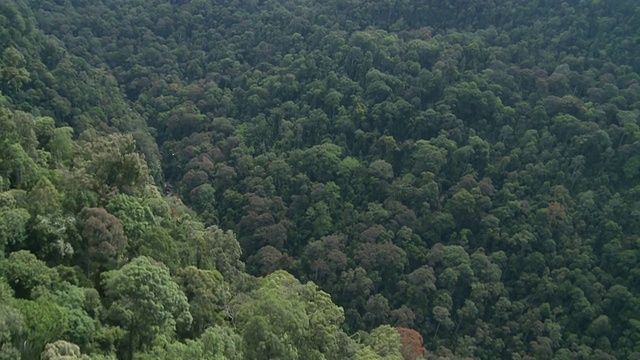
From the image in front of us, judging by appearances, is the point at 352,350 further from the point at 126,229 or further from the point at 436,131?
the point at 436,131

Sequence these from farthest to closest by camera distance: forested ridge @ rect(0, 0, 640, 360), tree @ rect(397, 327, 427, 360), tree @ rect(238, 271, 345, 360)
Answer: tree @ rect(397, 327, 427, 360) < tree @ rect(238, 271, 345, 360) < forested ridge @ rect(0, 0, 640, 360)

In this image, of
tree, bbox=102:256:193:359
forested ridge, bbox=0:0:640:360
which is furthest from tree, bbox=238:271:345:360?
tree, bbox=102:256:193:359

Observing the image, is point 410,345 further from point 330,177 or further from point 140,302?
point 140,302

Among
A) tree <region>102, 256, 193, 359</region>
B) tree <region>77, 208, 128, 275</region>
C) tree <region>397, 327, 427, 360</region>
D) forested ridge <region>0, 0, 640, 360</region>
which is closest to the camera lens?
tree <region>102, 256, 193, 359</region>

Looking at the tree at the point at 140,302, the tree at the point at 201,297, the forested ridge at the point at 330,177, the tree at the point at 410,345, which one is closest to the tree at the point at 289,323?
the forested ridge at the point at 330,177

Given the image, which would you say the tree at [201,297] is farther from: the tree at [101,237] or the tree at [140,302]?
the tree at [140,302]

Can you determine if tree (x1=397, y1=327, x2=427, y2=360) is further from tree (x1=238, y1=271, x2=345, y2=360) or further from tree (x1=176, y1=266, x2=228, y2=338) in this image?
tree (x1=176, y1=266, x2=228, y2=338)
